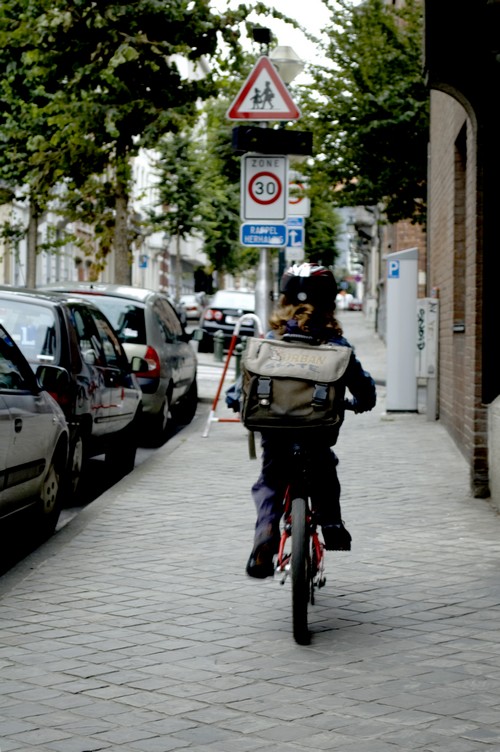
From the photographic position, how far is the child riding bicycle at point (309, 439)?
5.71 meters

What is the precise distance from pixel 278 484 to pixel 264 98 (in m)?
7.55

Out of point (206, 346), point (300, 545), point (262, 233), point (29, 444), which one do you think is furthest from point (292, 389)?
point (206, 346)

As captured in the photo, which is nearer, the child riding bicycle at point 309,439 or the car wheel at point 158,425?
the child riding bicycle at point 309,439

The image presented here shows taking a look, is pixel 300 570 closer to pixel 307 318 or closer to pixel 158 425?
pixel 307 318

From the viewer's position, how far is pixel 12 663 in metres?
5.27

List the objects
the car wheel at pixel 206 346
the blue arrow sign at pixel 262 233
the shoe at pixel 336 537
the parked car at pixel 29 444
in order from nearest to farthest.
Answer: the shoe at pixel 336 537
the parked car at pixel 29 444
the blue arrow sign at pixel 262 233
the car wheel at pixel 206 346

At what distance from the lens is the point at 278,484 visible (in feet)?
19.2

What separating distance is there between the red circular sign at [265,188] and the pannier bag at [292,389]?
778 centimetres

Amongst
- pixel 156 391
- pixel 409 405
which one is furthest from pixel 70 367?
pixel 409 405

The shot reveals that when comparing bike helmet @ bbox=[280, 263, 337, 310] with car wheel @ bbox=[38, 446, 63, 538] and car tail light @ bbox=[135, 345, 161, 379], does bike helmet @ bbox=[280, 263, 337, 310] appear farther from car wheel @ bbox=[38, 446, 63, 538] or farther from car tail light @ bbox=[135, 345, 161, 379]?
car tail light @ bbox=[135, 345, 161, 379]

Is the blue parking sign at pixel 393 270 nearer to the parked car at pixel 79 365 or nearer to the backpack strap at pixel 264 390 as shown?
the parked car at pixel 79 365

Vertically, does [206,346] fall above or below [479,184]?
below

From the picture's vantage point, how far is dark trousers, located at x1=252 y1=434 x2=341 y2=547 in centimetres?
580

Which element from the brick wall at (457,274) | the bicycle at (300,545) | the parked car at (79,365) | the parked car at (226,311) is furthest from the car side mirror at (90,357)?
the parked car at (226,311)
